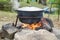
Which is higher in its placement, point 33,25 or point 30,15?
point 30,15

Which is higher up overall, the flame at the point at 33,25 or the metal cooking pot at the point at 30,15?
the metal cooking pot at the point at 30,15

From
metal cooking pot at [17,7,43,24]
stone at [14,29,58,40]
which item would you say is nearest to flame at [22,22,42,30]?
metal cooking pot at [17,7,43,24]

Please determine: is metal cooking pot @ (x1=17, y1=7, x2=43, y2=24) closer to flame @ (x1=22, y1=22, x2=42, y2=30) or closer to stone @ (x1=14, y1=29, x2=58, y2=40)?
flame @ (x1=22, y1=22, x2=42, y2=30)

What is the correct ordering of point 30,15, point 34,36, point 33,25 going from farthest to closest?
point 33,25 → point 30,15 → point 34,36

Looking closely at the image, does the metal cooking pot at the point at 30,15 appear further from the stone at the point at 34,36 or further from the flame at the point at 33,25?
the stone at the point at 34,36

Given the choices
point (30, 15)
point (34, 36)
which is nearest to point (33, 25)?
point (30, 15)

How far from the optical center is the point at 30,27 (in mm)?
4172

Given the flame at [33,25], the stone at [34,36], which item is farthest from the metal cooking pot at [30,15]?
A: the stone at [34,36]

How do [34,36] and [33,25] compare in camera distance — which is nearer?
[34,36]

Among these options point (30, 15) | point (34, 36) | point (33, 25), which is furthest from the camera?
point (33, 25)

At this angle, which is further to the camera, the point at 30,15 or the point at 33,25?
the point at 33,25

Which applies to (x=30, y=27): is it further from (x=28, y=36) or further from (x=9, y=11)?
(x=9, y=11)

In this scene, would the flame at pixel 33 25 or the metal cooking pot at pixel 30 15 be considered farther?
the flame at pixel 33 25

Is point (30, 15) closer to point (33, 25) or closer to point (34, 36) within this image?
point (33, 25)
